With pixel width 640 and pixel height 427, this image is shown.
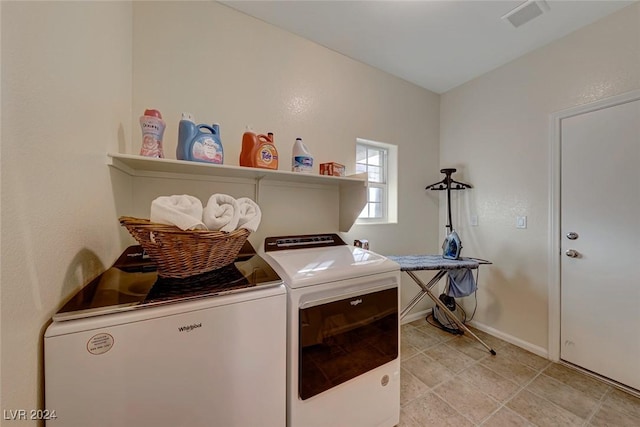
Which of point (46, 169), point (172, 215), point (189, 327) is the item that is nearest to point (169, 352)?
point (189, 327)

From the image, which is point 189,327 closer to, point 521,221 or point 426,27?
point 426,27

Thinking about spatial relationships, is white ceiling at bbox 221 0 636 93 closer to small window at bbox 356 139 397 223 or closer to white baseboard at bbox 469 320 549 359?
small window at bbox 356 139 397 223

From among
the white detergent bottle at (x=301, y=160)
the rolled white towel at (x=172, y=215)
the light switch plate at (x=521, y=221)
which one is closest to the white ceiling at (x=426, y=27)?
the white detergent bottle at (x=301, y=160)

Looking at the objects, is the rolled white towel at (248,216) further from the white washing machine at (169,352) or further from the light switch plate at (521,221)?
the light switch plate at (521,221)

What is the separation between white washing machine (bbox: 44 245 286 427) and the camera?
579 mm

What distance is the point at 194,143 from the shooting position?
1180 millimetres

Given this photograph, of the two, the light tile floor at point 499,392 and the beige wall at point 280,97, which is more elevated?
the beige wall at point 280,97

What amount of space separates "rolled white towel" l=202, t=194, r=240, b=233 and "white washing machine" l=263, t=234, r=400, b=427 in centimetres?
34

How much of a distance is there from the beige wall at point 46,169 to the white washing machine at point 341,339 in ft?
2.32

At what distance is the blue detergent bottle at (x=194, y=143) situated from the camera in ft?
3.85

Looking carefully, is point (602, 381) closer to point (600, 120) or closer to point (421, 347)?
point (421, 347)

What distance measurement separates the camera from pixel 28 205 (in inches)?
21.4

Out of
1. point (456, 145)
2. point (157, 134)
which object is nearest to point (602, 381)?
point (456, 145)

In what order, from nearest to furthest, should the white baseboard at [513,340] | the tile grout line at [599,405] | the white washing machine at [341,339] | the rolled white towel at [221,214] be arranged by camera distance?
1. the rolled white towel at [221,214]
2. the white washing machine at [341,339]
3. the tile grout line at [599,405]
4. the white baseboard at [513,340]
